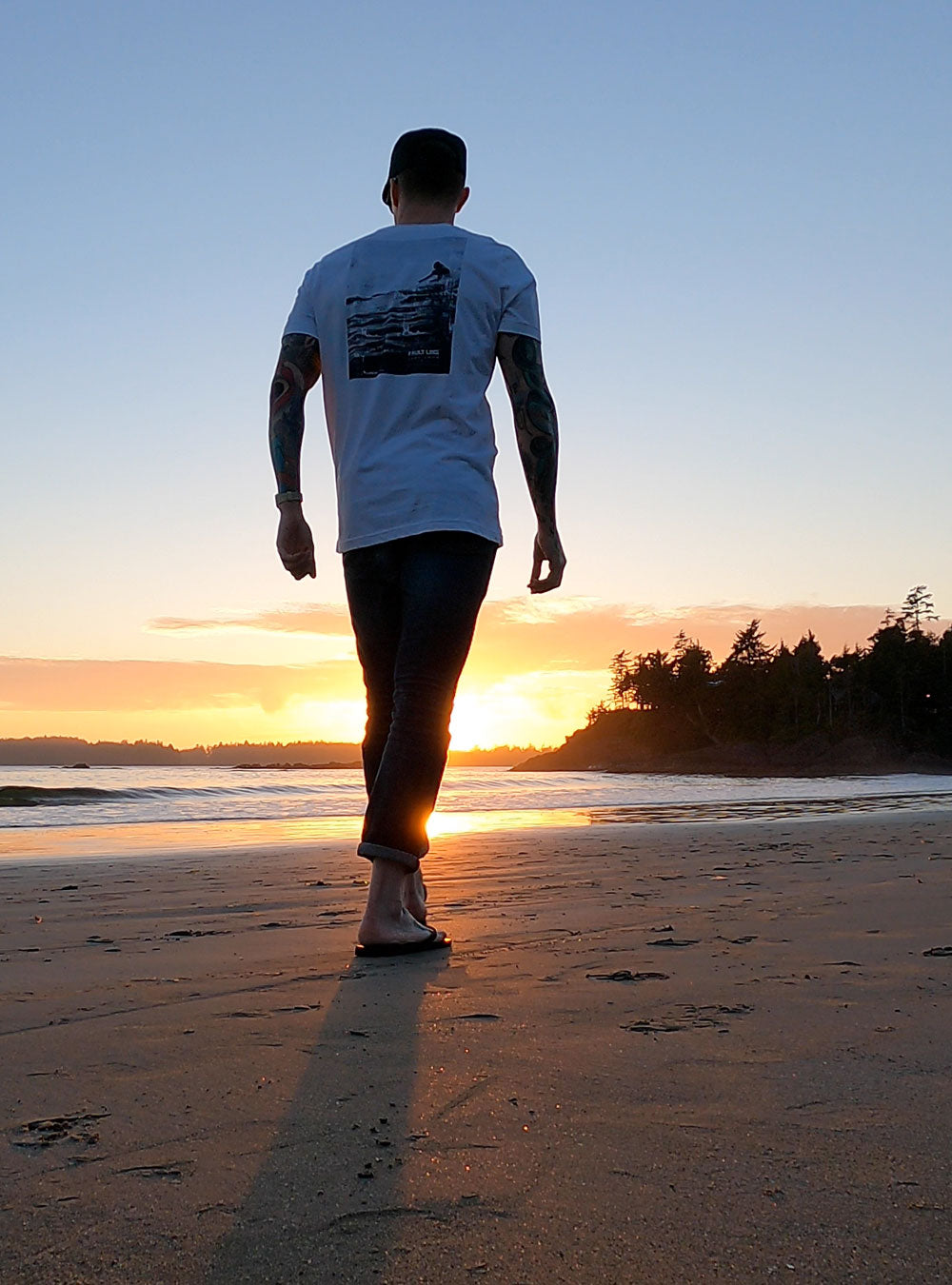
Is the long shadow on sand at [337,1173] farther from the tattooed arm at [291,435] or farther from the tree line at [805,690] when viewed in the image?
the tree line at [805,690]

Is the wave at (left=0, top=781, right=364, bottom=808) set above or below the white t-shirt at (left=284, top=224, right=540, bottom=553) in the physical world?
below

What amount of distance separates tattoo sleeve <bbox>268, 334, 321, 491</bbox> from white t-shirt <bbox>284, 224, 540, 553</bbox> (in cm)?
8

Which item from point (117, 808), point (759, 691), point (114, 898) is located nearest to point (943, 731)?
point (759, 691)

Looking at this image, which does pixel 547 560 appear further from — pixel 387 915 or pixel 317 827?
pixel 317 827

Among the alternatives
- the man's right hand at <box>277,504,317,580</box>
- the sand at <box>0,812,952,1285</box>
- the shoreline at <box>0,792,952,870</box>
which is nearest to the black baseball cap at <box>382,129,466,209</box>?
the man's right hand at <box>277,504,317,580</box>

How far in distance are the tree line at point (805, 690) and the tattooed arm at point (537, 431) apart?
181ft

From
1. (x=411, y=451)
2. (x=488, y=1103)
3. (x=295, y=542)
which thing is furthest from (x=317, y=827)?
(x=488, y=1103)

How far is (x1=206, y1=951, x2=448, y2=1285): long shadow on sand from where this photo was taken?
980 millimetres

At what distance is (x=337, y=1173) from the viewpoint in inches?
46.3

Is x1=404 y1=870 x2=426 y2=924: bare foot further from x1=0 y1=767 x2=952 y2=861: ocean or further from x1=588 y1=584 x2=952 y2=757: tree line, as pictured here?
x1=588 y1=584 x2=952 y2=757: tree line

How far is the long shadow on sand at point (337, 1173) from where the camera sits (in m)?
0.98

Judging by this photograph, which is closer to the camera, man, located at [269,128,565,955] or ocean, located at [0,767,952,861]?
man, located at [269,128,565,955]

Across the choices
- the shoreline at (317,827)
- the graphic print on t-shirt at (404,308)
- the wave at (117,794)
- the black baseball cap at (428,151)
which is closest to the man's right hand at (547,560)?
the graphic print on t-shirt at (404,308)

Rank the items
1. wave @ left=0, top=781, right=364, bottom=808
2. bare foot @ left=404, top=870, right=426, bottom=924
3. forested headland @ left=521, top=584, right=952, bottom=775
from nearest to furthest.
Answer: bare foot @ left=404, top=870, right=426, bottom=924, wave @ left=0, top=781, right=364, bottom=808, forested headland @ left=521, top=584, right=952, bottom=775
